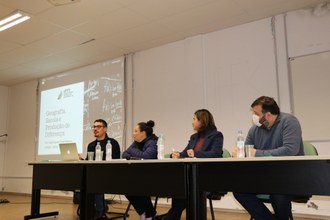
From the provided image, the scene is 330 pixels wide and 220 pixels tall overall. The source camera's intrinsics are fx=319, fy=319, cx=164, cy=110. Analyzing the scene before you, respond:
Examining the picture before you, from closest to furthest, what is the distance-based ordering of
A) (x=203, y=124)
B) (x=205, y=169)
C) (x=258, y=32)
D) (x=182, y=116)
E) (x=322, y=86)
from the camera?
(x=205, y=169) < (x=203, y=124) < (x=322, y=86) < (x=258, y=32) < (x=182, y=116)

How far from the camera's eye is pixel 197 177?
2111 mm

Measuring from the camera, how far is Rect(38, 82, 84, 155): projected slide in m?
6.09

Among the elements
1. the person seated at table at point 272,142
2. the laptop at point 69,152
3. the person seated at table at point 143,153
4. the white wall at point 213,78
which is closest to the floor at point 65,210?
the white wall at point 213,78

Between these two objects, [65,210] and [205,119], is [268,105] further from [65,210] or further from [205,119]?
[65,210]

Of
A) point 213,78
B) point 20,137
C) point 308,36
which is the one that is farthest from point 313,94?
point 20,137

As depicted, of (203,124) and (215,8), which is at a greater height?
(215,8)

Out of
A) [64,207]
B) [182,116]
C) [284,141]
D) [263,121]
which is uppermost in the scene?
[182,116]

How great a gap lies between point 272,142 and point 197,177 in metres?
0.76

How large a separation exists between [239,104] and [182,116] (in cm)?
91

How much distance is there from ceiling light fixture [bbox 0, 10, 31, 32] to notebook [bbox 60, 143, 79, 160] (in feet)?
5.98

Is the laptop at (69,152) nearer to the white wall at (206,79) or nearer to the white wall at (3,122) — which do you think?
the white wall at (206,79)

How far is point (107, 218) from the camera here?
365cm

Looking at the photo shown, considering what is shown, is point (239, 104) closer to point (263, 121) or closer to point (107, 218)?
point (263, 121)

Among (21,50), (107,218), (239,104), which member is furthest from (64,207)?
(239,104)
